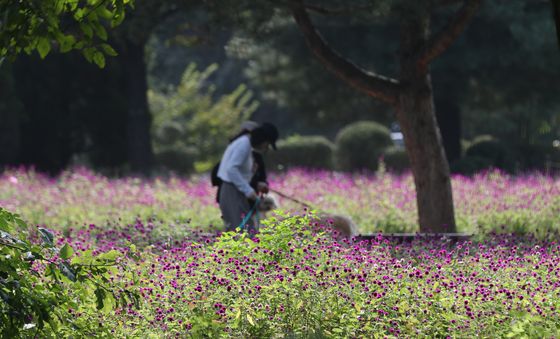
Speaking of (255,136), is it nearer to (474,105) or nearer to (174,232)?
(174,232)

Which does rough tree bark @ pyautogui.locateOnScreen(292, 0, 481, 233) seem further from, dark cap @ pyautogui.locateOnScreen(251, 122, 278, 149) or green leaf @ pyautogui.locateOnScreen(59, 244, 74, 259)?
green leaf @ pyautogui.locateOnScreen(59, 244, 74, 259)

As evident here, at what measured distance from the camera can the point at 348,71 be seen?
12.0m

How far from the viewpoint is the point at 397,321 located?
20.3ft

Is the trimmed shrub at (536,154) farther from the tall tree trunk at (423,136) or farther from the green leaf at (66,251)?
the green leaf at (66,251)

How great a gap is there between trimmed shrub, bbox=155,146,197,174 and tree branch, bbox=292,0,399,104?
60.9 ft

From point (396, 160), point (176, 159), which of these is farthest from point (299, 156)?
point (176, 159)

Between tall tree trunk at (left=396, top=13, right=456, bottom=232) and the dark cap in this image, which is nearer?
the dark cap

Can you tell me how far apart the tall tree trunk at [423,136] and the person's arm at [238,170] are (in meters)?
Result: 2.73

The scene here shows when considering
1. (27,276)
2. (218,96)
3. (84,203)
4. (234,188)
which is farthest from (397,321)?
(218,96)

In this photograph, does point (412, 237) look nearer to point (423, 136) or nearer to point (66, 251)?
point (423, 136)

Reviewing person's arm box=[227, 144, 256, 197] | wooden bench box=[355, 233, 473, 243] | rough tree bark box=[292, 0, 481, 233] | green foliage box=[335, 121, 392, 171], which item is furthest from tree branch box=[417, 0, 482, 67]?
green foliage box=[335, 121, 392, 171]

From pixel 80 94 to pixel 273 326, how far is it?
21156 millimetres

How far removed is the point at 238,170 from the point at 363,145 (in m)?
18.1

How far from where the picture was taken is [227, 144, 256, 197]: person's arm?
9898mm
